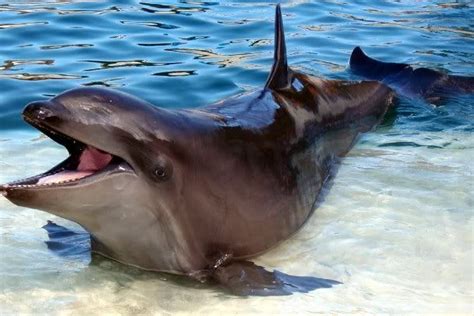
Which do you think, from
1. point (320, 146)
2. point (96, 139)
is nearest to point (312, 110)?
point (320, 146)

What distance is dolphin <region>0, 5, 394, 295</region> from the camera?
4250mm

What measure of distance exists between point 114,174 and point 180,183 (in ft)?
1.48

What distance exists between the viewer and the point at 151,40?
36.9ft

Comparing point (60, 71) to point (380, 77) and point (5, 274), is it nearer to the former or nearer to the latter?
point (380, 77)

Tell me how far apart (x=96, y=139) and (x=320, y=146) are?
2327mm

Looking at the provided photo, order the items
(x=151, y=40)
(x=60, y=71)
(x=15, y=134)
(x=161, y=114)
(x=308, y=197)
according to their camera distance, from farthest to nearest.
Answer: (x=151, y=40) → (x=60, y=71) → (x=15, y=134) → (x=308, y=197) → (x=161, y=114)

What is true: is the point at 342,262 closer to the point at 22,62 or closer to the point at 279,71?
the point at 279,71

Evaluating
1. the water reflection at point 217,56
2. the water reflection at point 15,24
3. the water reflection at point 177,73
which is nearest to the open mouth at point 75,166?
the water reflection at point 177,73

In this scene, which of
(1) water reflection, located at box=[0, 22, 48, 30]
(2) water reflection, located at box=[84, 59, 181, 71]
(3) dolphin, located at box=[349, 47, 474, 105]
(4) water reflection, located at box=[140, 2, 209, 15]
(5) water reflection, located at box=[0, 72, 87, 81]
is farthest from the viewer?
(4) water reflection, located at box=[140, 2, 209, 15]

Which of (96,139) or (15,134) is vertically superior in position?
(96,139)

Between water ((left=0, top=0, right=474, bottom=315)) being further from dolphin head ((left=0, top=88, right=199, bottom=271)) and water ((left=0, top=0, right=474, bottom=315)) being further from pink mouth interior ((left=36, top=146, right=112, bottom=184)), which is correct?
pink mouth interior ((left=36, top=146, right=112, bottom=184))

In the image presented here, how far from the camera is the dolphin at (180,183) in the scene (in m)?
4.25

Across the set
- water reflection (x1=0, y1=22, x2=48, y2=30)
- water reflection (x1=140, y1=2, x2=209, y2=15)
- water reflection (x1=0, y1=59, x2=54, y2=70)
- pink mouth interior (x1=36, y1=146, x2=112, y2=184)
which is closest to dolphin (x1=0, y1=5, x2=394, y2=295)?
pink mouth interior (x1=36, y1=146, x2=112, y2=184)

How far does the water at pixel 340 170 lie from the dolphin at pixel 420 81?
195 millimetres
